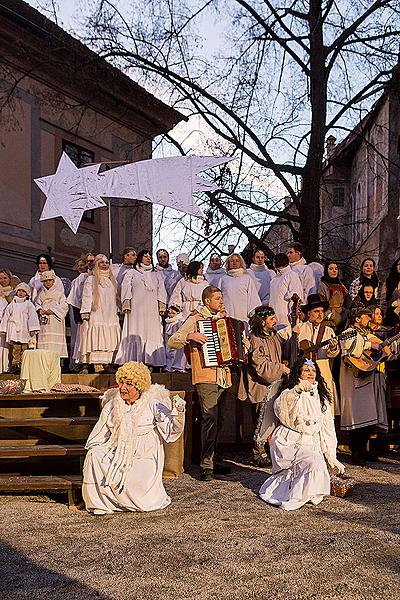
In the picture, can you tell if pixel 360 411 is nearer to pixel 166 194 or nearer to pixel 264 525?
pixel 264 525

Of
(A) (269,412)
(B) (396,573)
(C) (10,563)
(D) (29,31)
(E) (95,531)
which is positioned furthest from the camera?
(D) (29,31)

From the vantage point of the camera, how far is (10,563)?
5.09m

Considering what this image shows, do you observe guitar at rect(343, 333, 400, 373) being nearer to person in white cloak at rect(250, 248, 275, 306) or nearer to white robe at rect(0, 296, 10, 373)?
person in white cloak at rect(250, 248, 275, 306)

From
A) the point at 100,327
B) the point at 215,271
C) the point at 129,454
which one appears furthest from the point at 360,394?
the point at 215,271

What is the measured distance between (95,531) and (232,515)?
1.10 meters

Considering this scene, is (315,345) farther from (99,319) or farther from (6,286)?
(6,286)

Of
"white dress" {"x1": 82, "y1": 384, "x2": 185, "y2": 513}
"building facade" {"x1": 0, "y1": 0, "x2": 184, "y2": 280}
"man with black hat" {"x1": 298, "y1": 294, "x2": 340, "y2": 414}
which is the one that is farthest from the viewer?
"building facade" {"x1": 0, "y1": 0, "x2": 184, "y2": 280}

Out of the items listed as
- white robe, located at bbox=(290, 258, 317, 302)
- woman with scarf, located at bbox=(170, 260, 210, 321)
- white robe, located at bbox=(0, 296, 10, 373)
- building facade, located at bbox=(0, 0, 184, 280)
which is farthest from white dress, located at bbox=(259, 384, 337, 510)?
building facade, located at bbox=(0, 0, 184, 280)

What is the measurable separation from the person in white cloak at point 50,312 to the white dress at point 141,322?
1.00 meters

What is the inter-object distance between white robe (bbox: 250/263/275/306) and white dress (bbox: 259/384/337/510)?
16.2 ft

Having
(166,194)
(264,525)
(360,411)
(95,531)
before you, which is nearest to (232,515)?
(264,525)

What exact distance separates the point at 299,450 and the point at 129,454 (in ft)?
4.84

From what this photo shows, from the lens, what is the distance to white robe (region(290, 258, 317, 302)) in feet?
36.9

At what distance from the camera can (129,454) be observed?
6.74 metres
